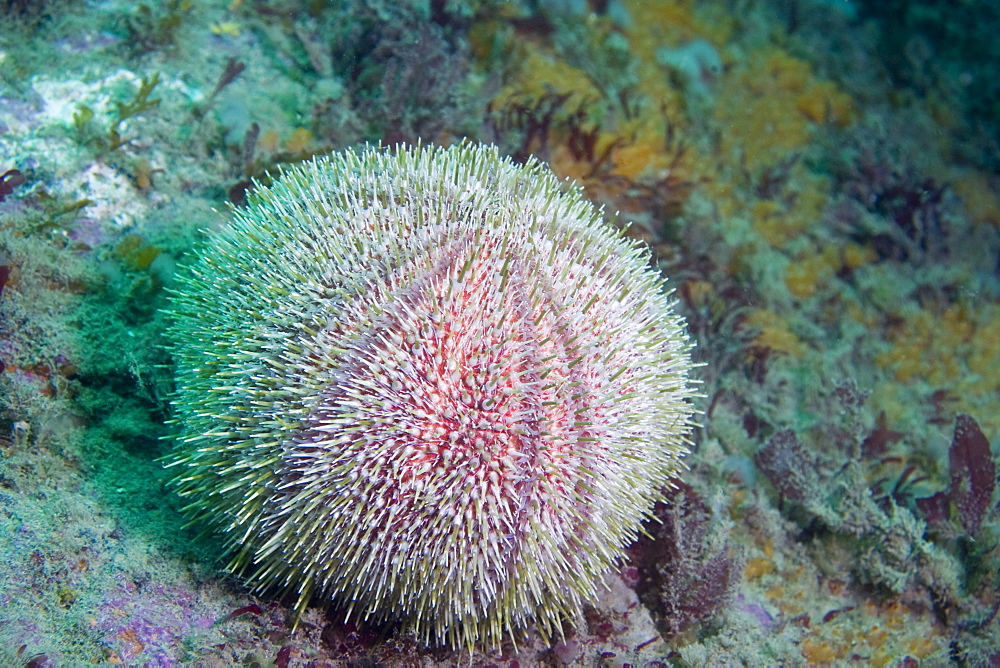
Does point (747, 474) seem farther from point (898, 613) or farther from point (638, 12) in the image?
point (638, 12)

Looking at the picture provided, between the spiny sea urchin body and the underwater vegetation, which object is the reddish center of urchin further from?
the underwater vegetation

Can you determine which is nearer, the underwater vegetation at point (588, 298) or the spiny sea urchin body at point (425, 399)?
the spiny sea urchin body at point (425, 399)

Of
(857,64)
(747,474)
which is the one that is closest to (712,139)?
(857,64)

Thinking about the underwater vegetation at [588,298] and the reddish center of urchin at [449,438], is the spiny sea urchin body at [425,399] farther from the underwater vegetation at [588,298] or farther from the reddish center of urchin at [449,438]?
the underwater vegetation at [588,298]

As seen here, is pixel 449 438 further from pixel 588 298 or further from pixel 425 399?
pixel 588 298

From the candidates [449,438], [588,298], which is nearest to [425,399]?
[449,438]

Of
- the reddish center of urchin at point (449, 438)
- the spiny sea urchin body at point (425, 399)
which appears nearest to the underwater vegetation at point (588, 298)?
the spiny sea urchin body at point (425, 399)
